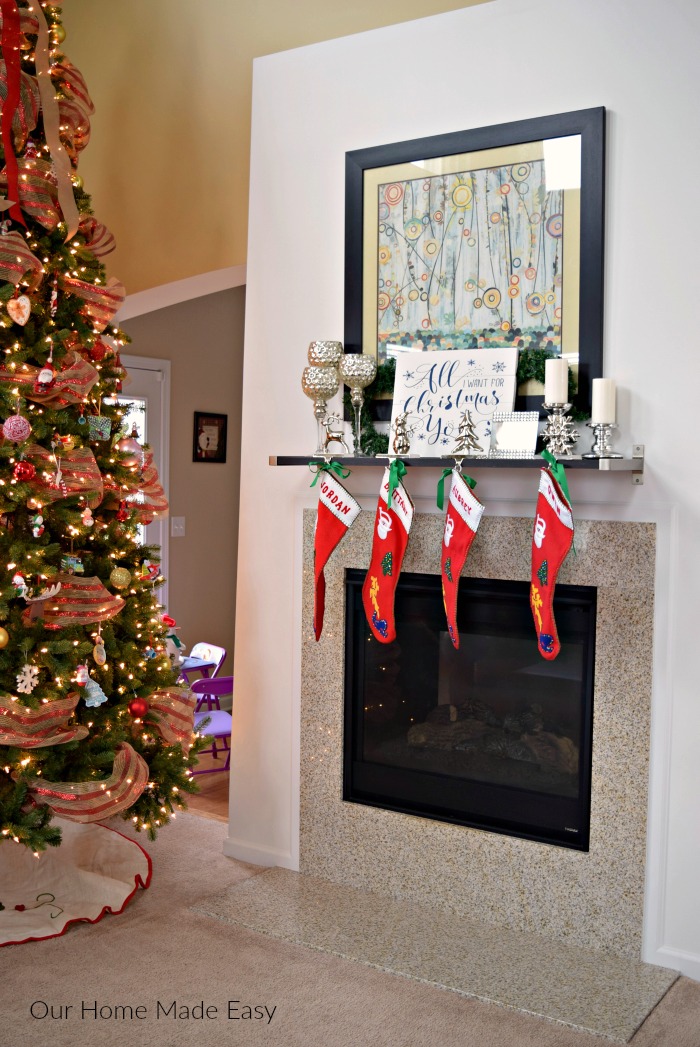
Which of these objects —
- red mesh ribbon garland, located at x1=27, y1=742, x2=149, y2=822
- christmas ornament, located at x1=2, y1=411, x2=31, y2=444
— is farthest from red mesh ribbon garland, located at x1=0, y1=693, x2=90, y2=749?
christmas ornament, located at x1=2, y1=411, x2=31, y2=444

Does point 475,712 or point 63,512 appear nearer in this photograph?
point 63,512

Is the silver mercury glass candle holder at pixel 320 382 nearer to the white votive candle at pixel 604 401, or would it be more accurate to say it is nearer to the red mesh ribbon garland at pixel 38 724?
the white votive candle at pixel 604 401

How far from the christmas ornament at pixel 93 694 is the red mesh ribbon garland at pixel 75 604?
178mm

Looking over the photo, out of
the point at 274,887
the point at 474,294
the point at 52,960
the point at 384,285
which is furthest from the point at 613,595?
the point at 52,960

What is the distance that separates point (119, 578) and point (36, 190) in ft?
3.80

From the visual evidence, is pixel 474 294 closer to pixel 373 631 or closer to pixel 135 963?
pixel 373 631

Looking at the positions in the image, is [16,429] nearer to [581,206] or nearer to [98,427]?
[98,427]

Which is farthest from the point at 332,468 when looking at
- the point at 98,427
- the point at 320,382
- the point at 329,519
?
the point at 98,427

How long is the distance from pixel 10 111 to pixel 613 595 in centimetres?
220

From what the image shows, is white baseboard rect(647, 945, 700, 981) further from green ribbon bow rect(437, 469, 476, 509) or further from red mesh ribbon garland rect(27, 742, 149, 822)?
red mesh ribbon garland rect(27, 742, 149, 822)

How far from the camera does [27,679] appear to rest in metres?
2.73

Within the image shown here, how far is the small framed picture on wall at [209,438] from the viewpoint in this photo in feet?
18.6

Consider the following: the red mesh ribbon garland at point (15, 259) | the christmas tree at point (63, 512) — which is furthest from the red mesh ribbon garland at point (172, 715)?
the red mesh ribbon garland at point (15, 259)

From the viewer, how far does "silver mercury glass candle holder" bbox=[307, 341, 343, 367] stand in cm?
310
